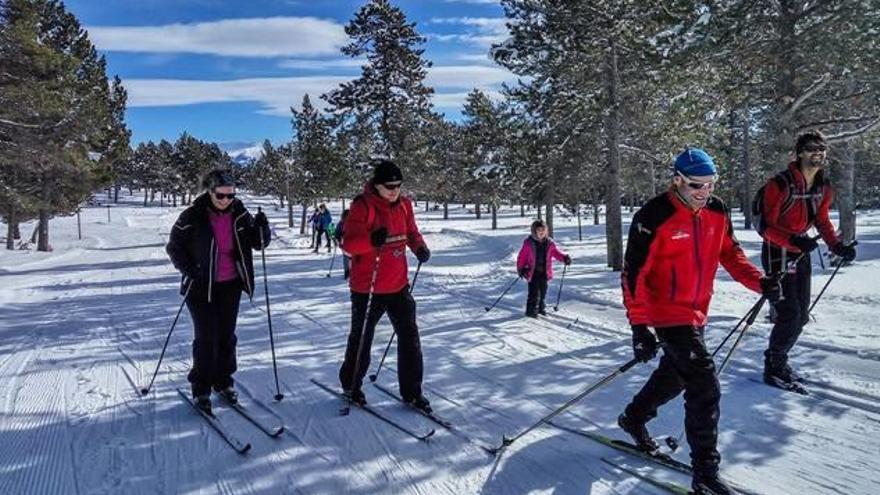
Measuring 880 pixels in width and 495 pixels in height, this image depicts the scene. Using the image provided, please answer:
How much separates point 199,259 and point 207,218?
387mm

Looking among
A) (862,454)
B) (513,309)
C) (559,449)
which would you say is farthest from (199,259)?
(513,309)

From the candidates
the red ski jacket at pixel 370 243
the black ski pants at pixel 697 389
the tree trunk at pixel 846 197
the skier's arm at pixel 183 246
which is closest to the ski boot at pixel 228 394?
the skier's arm at pixel 183 246

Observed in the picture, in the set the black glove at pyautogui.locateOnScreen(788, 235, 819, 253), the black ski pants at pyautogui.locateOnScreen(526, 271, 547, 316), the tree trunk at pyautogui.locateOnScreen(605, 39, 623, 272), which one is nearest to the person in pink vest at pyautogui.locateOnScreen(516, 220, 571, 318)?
the black ski pants at pyautogui.locateOnScreen(526, 271, 547, 316)

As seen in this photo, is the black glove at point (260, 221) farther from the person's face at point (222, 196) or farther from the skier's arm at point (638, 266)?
the skier's arm at point (638, 266)

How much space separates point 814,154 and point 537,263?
549 centimetres

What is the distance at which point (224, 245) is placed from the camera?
19.3 ft

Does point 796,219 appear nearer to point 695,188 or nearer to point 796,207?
point 796,207

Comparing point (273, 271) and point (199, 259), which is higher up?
point (199, 259)

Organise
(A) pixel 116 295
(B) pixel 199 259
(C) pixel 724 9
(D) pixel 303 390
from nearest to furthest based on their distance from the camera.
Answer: (B) pixel 199 259
(D) pixel 303 390
(C) pixel 724 9
(A) pixel 116 295

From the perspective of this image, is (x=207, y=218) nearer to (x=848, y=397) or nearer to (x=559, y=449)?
(x=559, y=449)

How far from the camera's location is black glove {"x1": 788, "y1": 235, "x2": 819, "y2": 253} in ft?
18.4

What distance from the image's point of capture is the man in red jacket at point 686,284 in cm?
391

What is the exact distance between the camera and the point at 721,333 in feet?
30.7

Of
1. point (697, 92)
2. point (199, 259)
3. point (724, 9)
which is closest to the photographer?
point (199, 259)
